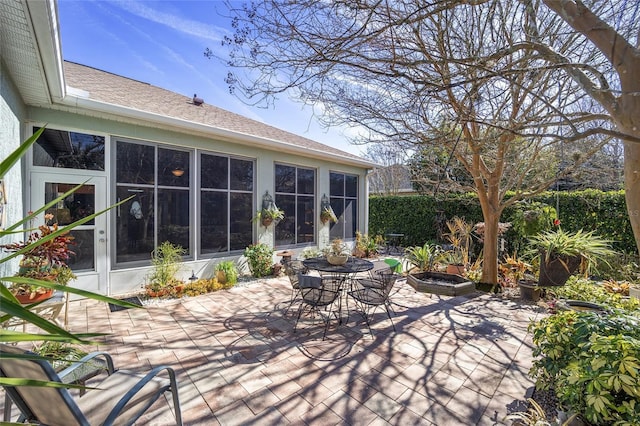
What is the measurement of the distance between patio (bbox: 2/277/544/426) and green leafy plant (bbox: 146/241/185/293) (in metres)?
0.46

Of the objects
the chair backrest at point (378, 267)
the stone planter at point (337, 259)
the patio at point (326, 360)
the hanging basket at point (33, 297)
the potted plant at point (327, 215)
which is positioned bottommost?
the patio at point (326, 360)

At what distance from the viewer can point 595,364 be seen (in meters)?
1.89

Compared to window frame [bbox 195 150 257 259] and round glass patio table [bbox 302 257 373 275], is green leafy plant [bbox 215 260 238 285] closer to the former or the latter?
window frame [bbox 195 150 257 259]

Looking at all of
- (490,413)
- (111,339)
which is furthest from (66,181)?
(490,413)

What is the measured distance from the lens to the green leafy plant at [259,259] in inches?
272

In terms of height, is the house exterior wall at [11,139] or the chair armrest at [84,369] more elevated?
the house exterior wall at [11,139]

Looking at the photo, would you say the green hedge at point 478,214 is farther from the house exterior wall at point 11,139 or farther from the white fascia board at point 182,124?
the house exterior wall at point 11,139

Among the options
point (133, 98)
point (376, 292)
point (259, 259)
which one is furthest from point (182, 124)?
point (376, 292)

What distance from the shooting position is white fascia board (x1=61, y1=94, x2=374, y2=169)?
4.61 m

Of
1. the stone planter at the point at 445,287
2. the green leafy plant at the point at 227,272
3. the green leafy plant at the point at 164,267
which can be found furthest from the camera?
the green leafy plant at the point at 227,272

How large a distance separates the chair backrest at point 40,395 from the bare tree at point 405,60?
299 centimetres

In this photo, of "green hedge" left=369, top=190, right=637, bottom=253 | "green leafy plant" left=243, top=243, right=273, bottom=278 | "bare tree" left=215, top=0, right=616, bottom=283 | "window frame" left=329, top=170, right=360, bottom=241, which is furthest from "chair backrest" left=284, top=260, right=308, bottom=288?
"window frame" left=329, top=170, right=360, bottom=241

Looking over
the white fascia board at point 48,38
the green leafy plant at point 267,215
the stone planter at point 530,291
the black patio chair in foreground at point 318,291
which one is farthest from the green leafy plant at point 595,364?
the green leafy plant at point 267,215

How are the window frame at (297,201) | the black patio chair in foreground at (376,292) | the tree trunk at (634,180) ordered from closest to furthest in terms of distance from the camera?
the tree trunk at (634,180) < the black patio chair in foreground at (376,292) < the window frame at (297,201)
